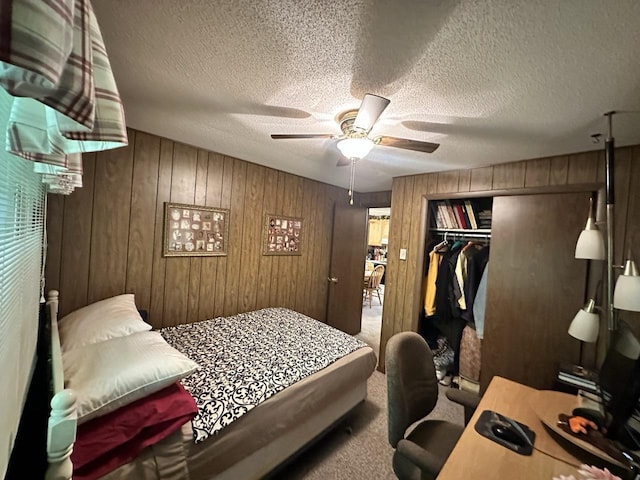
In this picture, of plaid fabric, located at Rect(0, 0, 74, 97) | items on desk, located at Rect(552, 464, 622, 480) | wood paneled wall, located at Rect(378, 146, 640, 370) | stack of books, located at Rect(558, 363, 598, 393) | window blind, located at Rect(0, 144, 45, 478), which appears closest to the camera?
plaid fabric, located at Rect(0, 0, 74, 97)

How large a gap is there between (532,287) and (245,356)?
238 centimetres

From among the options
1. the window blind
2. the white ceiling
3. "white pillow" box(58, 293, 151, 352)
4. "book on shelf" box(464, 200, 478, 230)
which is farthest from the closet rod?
the window blind

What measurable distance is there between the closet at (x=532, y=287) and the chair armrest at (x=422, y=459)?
64.5 inches

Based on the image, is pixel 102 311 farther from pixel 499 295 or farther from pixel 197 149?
pixel 499 295

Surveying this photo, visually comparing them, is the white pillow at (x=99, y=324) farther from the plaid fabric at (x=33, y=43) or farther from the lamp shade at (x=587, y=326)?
the lamp shade at (x=587, y=326)

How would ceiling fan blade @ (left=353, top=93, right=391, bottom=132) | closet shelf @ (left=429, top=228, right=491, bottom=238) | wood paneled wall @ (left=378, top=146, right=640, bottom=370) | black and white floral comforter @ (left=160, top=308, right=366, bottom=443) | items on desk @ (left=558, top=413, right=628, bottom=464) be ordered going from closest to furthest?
items on desk @ (left=558, top=413, right=628, bottom=464), ceiling fan blade @ (left=353, top=93, right=391, bottom=132), black and white floral comforter @ (left=160, top=308, right=366, bottom=443), wood paneled wall @ (left=378, top=146, right=640, bottom=370), closet shelf @ (left=429, top=228, right=491, bottom=238)

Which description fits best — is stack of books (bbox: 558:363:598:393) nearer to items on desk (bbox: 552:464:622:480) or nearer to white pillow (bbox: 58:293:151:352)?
items on desk (bbox: 552:464:622:480)

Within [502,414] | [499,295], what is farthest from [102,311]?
[499,295]

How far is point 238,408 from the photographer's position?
1313 millimetres

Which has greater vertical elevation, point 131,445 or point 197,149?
point 197,149

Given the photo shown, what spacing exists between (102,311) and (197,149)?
60.7 inches

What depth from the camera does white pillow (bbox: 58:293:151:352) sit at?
54.3 inches

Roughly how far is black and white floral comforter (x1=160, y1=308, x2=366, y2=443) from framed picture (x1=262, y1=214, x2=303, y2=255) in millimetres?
779

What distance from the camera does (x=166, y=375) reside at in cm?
118
